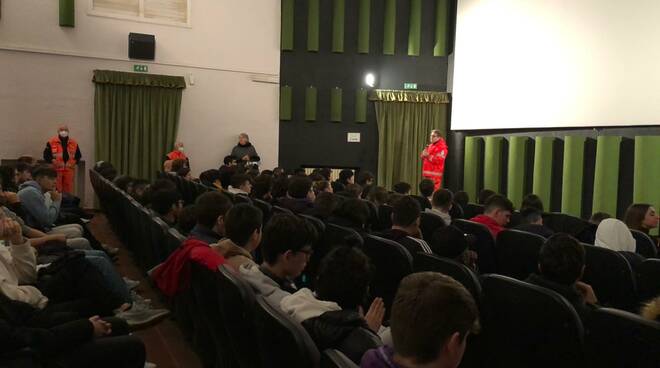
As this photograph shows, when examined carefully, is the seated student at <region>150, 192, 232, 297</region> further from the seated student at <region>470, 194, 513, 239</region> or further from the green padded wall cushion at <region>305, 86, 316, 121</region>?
the green padded wall cushion at <region>305, 86, 316, 121</region>

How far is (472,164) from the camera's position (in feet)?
33.6

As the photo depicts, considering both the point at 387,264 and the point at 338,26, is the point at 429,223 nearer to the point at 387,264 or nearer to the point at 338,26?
the point at 387,264

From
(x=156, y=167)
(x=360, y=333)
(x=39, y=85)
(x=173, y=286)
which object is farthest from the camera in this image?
(x=156, y=167)

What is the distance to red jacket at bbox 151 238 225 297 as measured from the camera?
8.09ft

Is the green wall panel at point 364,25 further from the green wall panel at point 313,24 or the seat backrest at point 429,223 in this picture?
the seat backrest at point 429,223

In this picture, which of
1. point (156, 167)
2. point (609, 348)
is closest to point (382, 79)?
point (156, 167)

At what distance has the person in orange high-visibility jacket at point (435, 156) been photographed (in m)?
10.3

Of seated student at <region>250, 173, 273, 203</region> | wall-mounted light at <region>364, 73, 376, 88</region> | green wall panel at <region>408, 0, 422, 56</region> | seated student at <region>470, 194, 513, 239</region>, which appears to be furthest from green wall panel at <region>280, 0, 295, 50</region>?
seated student at <region>470, 194, 513, 239</region>

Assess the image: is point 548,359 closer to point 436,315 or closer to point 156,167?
point 436,315

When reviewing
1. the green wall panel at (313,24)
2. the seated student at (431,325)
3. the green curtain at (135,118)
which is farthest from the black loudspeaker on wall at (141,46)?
the seated student at (431,325)

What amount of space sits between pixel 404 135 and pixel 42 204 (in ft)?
25.8

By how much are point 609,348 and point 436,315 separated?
765 mm

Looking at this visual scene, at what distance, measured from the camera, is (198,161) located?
34.9 feet

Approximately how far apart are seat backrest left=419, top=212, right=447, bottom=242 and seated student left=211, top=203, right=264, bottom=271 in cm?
191
